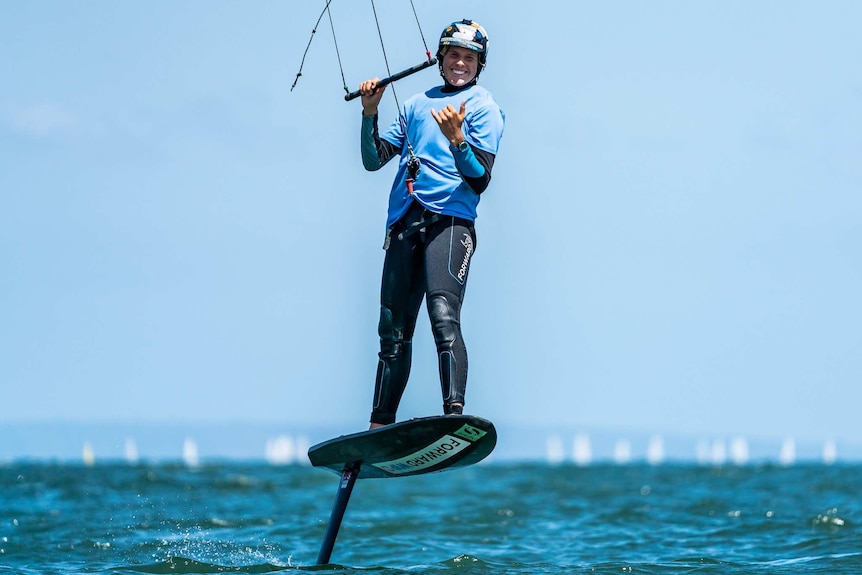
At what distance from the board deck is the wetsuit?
7.5 inches

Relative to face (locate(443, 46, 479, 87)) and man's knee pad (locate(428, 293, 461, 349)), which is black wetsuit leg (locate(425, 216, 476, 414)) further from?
face (locate(443, 46, 479, 87))

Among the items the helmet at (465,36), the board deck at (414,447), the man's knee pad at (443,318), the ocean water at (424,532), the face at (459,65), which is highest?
the helmet at (465,36)

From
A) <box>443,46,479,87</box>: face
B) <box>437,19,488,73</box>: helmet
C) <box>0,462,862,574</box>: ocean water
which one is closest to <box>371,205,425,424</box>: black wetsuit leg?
<box>443,46,479,87</box>: face

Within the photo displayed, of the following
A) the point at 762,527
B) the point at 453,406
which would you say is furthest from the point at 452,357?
the point at 762,527

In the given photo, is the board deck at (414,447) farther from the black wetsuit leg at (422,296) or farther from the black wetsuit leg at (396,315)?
the black wetsuit leg at (396,315)

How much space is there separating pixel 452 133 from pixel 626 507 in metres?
13.6

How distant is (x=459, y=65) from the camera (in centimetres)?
880

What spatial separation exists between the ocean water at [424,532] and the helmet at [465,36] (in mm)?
3824

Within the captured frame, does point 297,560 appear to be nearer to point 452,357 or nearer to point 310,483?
point 452,357

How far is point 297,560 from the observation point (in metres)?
11.6

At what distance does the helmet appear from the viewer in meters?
8.68

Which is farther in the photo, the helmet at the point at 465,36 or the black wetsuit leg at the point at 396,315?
the black wetsuit leg at the point at 396,315

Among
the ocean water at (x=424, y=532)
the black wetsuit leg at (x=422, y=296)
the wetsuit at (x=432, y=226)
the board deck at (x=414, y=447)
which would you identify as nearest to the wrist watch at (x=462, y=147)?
the wetsuit at (x=432, y=226)

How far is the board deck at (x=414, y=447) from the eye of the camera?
848 centimetres
